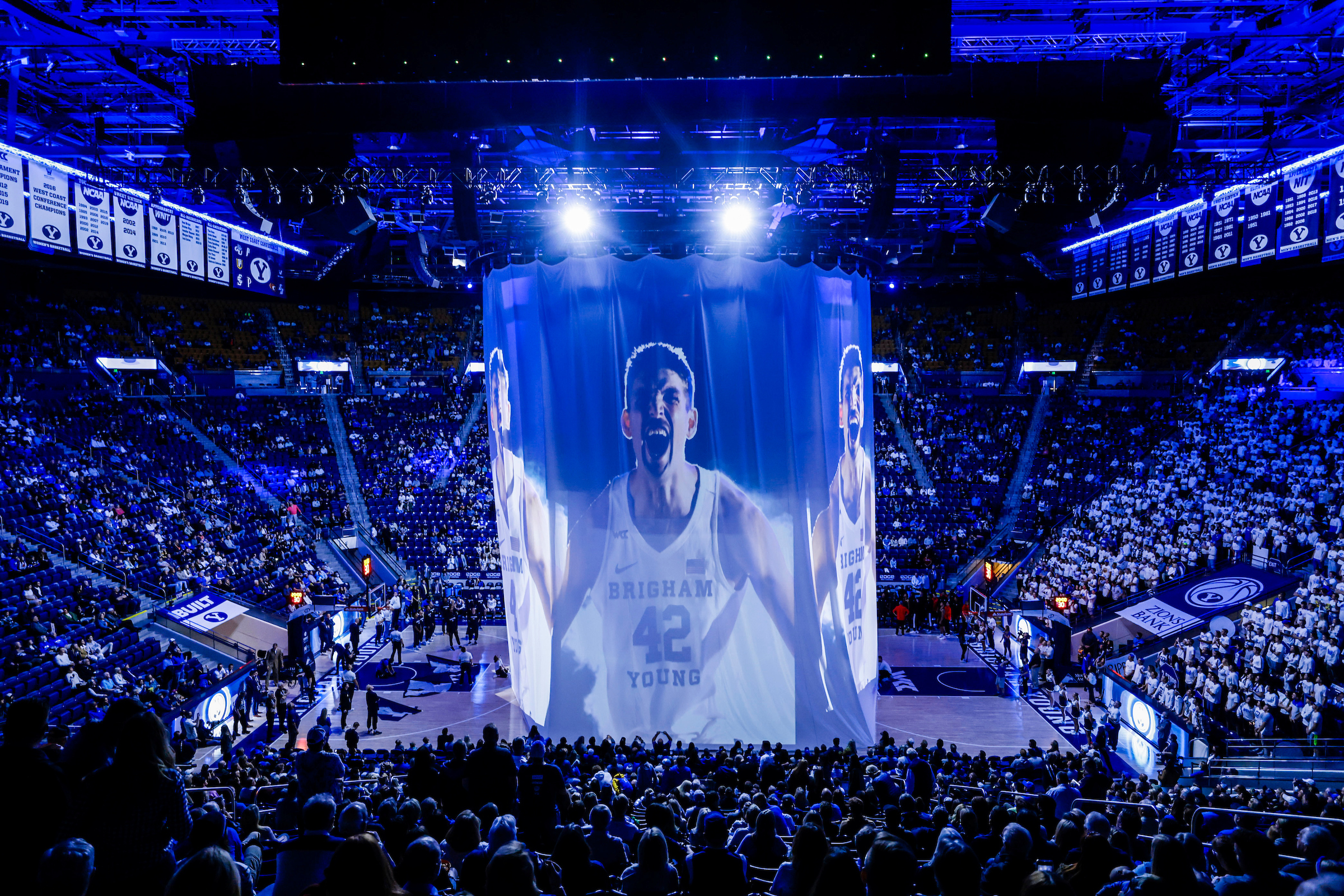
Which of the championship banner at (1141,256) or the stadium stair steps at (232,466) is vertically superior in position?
the championship banner at (1141,256)

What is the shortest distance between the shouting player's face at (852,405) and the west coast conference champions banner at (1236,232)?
7115 mm

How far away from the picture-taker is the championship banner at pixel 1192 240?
16.1m

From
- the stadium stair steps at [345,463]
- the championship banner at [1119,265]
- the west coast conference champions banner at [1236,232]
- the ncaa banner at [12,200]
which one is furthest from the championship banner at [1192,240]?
the stadium stair steps at [345,463]

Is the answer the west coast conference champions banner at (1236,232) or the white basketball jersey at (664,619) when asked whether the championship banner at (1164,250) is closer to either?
the west coast conference champions banner at (1236,232)

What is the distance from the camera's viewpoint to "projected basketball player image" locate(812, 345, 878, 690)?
45.3 feet

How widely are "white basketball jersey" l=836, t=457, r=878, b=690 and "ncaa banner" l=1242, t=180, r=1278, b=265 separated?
7.62m

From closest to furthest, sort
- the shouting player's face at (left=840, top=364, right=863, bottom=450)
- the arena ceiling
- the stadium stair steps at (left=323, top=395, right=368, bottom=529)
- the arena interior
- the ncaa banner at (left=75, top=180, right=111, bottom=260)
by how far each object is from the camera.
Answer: the arena interior < the arena ceiling < the ncaa banner at (left=75, top=180, right=111, bottom=260) < the shouting player's face at (left=840, top=364, right=863, bottom=450) < the stadium stair steps at (left=323, top=395, right=368, bottom=529)

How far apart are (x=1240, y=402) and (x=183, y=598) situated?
34203mm

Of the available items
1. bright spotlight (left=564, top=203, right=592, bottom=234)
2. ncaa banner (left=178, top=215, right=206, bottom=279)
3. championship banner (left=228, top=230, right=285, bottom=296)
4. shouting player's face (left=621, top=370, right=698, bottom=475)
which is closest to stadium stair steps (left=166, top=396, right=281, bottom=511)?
championship banner (left=228, top=230, right=285, bottom=296)

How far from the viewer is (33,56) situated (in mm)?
12328

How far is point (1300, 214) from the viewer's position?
13773 millimetres

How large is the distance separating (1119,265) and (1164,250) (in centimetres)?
194

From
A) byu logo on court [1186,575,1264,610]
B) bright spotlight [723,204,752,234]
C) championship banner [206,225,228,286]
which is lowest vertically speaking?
byu logo on court [1186,575,1264,610]

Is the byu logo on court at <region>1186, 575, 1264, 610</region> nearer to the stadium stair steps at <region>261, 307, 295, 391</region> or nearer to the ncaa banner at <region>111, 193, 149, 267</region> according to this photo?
the ncaa banner at <region>111, 193, 149, 267</region>
